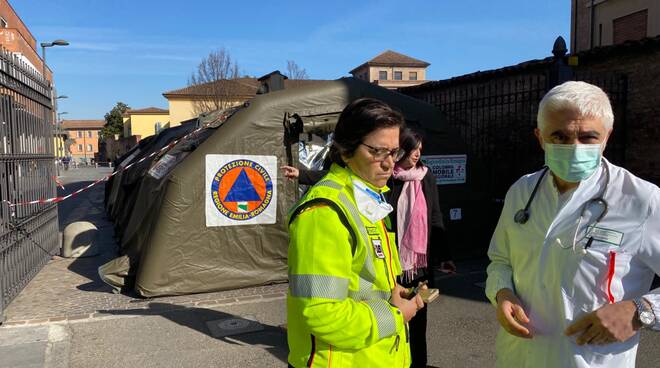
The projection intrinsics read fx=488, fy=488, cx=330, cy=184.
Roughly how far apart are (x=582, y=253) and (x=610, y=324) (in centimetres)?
Answer: 25

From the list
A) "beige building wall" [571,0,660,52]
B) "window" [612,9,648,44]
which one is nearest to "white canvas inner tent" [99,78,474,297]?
"beige building wall" [571,0,660,52]

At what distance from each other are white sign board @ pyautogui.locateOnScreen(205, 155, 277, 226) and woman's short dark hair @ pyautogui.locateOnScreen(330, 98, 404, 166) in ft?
14.8

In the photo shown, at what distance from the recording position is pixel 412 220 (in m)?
3.95

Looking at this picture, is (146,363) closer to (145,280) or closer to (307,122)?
(145,280)

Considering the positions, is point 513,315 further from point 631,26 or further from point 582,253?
point 631,26

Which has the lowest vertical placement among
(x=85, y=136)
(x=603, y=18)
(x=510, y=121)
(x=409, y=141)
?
(x=409, y=141)

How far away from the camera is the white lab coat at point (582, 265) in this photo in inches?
68.5

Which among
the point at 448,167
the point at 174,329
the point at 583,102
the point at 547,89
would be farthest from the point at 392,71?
the point at 583,102

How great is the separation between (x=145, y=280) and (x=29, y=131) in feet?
10.5

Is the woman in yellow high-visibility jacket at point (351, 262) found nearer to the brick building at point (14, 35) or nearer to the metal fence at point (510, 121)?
the metal fence at point (510, 121)

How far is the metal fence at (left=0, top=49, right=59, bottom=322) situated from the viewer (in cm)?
583

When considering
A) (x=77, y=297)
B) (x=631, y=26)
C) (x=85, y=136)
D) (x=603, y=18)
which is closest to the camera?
(x=77, y=297)

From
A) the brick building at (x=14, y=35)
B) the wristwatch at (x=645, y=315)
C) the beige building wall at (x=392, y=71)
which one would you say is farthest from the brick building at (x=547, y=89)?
the beige building wall at (x=392, y=71)

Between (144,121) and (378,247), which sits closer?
(378,247)
